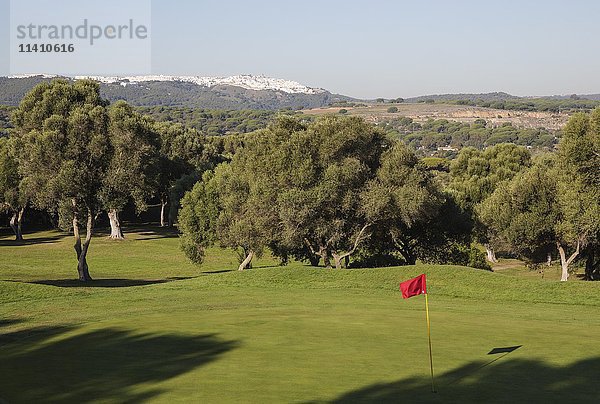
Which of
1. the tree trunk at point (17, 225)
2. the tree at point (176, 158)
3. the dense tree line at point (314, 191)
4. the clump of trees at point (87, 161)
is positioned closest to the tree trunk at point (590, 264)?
the dense tree line at point (314, 191)

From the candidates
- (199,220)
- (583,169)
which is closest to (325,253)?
(199,220)

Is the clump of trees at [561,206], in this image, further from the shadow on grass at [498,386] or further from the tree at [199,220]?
the shadow on grass at [498,386]

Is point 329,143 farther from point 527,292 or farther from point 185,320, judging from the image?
point 185,320

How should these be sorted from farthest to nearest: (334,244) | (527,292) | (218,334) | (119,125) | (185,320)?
(334,244), (119,125), (527,292), (185,320), (218,334)

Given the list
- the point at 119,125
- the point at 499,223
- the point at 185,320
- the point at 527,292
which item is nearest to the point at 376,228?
the point at 499,223

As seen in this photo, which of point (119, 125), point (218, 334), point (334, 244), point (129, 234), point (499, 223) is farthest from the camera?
point (129, 234)

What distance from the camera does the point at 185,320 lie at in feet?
78.1

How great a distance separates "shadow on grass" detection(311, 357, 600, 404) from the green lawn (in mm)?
44

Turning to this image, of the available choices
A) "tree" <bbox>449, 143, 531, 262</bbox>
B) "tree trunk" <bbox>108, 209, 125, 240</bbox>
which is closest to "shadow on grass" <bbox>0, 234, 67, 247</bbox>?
"tree trunk" <bbox>108, 209, 125, 240</bbox>

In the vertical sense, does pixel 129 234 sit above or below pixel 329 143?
below

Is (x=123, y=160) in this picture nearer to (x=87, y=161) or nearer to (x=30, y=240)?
(x=87, y=161)

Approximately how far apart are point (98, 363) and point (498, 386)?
9.65m

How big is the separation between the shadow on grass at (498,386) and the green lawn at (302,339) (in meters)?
0.04

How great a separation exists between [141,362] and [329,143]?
94.8 feet
